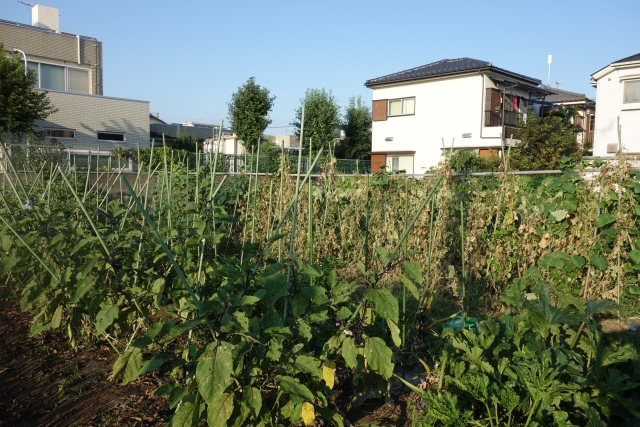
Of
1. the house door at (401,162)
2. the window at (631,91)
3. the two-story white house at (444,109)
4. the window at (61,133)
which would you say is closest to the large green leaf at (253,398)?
the two-story white house at (444,109)

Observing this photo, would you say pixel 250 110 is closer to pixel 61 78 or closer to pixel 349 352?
pixel 61 78

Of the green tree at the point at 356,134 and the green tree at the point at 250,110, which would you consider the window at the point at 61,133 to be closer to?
the green tree at the point at 250,110

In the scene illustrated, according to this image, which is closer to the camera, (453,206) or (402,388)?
(402,388)

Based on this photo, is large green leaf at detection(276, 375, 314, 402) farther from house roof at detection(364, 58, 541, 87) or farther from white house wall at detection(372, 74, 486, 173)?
house roof at detection(364, 58, 541, 87)

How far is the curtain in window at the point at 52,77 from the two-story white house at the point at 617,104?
23.6 meters

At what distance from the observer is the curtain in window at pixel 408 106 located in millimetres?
23609

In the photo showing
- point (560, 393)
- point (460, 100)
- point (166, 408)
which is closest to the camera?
point (560, 393)

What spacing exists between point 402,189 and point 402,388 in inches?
123

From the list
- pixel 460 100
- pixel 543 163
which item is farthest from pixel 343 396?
pixel 460 100

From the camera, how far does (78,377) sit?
259 cm

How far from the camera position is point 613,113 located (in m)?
18.9

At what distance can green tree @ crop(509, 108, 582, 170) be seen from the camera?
18547 mm

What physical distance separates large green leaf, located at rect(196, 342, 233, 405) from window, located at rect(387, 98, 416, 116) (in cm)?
2298

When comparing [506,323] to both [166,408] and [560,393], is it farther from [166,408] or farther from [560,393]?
[166,408]
